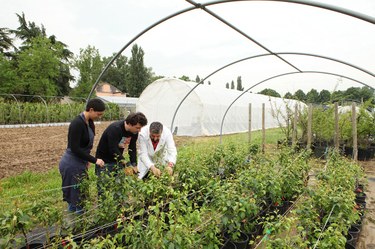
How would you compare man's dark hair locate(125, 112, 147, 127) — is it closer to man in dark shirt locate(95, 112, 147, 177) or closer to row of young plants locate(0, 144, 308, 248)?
man in dark shirt locate(95, 112, 147, 177)

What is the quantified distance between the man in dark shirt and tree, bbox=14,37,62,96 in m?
24.7

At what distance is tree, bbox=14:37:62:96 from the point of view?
24406 mm

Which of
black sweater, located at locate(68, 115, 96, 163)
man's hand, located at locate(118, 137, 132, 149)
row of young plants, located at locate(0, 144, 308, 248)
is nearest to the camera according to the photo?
row of young plants, located at locate(0, 144, 308, 248)

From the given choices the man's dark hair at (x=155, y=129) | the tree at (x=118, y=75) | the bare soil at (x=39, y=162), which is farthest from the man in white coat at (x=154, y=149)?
the tree at (x=118, y=75)

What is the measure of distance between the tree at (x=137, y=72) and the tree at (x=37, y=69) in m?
15.9

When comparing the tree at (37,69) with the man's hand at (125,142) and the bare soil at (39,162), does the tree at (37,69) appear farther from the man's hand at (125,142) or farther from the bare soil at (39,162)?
the man's hand at (125,142)

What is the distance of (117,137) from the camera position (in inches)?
124

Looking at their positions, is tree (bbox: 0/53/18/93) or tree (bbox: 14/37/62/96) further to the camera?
tree (bbox: 14/37/62/96)

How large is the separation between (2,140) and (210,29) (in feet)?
31.6

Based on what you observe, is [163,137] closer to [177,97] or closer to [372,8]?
[372,8]

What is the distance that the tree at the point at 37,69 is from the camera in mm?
24406

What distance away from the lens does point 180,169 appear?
356 centimetres

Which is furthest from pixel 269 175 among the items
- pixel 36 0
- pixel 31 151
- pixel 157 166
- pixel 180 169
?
pixel 31 151

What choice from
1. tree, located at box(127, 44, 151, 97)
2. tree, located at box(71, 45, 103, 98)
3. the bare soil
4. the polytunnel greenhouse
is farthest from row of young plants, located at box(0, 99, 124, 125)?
tree, located at box(127, 44, 151, 97)
